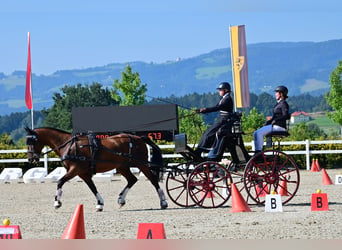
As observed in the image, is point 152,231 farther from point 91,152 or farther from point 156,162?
point 156,162

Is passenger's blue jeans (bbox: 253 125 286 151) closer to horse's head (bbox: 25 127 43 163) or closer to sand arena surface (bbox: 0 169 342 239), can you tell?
sand arena surface (bbox: 0 169 342 239)

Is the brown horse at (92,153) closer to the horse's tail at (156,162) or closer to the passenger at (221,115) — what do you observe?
the horse's tail at (156,162)

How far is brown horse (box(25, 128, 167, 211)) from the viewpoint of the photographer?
602 inches

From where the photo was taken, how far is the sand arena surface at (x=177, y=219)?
11.0 metres

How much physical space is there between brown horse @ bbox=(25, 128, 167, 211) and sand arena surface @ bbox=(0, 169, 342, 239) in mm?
684

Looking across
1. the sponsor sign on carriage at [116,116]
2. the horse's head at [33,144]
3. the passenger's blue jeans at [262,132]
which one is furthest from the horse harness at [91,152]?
the sponsor sign on carriage at [116,116]

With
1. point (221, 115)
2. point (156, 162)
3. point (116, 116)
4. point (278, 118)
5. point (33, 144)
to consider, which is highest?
point (116, 116)

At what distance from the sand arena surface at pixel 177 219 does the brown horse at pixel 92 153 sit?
0.68 meters

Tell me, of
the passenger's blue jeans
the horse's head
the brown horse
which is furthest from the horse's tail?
the horse's head

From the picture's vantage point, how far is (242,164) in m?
15.2

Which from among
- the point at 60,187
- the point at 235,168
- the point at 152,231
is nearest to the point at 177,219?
the point at 235,168

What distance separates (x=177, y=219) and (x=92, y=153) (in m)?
3.06

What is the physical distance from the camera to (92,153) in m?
15.4

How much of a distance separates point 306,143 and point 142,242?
70.7 ft
